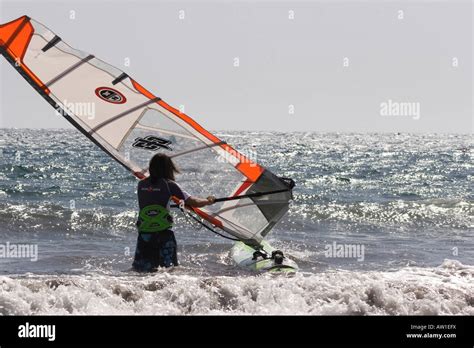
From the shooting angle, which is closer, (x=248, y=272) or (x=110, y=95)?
(x=248, y=272)

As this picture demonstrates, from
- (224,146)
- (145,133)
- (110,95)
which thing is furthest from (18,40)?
(224,146)

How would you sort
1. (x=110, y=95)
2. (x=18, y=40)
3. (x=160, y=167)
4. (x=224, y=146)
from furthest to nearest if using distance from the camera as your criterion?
(x=18, y=40), (x=110, y=95), (x=224, y=146), (x=160, y=167)

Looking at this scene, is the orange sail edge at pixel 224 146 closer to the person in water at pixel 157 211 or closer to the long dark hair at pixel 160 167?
the person in water at pixel 157 211

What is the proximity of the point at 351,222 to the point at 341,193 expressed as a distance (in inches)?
212

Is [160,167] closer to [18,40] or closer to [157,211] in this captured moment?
[157,211]

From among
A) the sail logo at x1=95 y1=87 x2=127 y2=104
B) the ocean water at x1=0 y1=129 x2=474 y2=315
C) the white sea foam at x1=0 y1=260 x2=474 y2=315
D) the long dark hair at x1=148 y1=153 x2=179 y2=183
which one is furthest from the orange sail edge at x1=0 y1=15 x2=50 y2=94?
the white sea foam at x1=0 y1=260 x2=474 y2=315

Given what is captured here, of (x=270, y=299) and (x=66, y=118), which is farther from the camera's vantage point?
(x=66, y=118)

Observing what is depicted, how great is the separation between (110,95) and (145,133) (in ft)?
2.17

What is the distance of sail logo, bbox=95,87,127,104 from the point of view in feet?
27.9

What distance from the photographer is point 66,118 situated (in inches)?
322

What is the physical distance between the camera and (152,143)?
8336 millimetres

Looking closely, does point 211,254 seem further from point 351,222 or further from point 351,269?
point 351,222
